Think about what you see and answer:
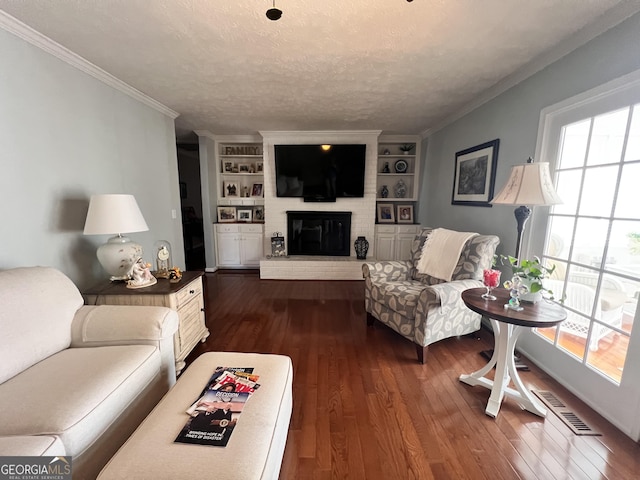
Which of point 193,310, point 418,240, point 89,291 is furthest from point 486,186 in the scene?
point 89,291

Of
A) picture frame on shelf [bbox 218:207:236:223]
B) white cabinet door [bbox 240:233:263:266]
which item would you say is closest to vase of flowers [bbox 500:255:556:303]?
white cabinet door [bbox 240:233:263:266]

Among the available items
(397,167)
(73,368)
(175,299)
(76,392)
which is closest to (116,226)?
(175,299)

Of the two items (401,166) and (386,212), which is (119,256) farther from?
(401,166)

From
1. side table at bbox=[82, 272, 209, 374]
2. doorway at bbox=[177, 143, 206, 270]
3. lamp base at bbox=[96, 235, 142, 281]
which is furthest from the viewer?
doorway at bbox=[177, 143, 206, 270]

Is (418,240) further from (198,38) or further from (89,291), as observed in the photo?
(89,291)

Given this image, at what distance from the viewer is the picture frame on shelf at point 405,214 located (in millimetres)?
4758

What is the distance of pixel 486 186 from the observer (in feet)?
8.87

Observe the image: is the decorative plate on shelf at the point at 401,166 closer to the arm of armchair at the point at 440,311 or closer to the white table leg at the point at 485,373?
the arm of armchair at the point at 440,311

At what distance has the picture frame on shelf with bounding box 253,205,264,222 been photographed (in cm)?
490

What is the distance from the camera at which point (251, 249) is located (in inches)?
185

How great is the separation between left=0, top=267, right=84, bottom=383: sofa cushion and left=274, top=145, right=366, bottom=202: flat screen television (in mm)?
3123

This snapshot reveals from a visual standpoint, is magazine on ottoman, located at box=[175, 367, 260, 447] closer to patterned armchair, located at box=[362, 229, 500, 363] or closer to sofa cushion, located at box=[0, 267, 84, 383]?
sofa cushion, located at box=[0, 267, 84, 383]

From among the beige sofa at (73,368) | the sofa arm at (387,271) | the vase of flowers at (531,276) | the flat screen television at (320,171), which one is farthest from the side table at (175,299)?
the flat screen television at (320,171)

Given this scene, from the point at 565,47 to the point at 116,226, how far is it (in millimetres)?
3264
